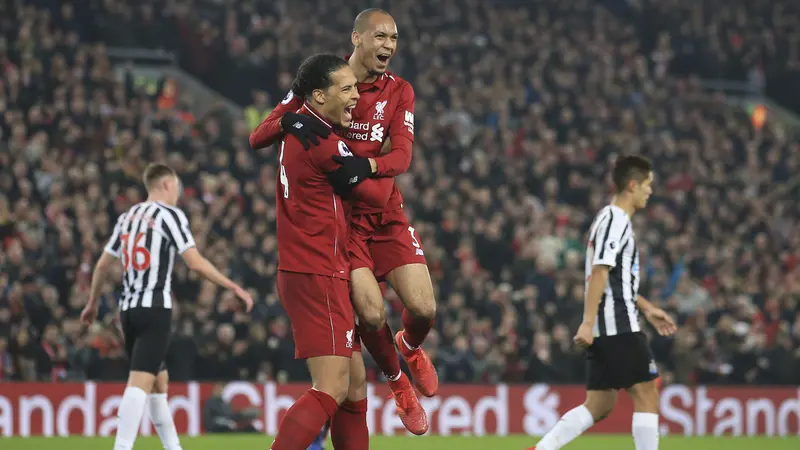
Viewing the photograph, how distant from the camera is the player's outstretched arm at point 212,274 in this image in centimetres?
829

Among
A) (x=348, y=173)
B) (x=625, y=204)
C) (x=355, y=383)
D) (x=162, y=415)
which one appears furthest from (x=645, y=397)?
(x=162, y=415)

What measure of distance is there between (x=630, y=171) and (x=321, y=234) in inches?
105

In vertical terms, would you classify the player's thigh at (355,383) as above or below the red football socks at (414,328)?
below

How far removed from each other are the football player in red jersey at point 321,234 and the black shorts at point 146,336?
2.31m

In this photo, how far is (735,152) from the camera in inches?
853

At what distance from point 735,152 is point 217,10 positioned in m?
9.10

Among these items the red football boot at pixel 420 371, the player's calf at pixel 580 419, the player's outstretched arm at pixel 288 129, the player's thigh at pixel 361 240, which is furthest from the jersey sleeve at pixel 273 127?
the player's calf at pixel 580 419

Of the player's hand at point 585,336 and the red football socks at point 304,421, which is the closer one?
the red football socks at point 304,421

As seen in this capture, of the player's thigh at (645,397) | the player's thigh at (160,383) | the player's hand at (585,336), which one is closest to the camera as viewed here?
the player's hand at (585,336)

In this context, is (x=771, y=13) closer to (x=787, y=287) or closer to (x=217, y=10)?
(x=787, y=287)

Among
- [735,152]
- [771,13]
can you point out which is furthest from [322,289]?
[771,13]

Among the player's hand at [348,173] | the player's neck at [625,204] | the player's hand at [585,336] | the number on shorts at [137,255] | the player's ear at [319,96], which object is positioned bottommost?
the player's hand at [585,336]

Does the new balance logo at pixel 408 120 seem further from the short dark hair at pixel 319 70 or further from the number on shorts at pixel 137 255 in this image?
the number on shorts at pixel 137 255

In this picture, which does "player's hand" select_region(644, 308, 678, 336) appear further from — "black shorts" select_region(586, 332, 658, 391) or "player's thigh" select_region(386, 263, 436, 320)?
"player's thigh" select_region(386, 263, 436, 320)
